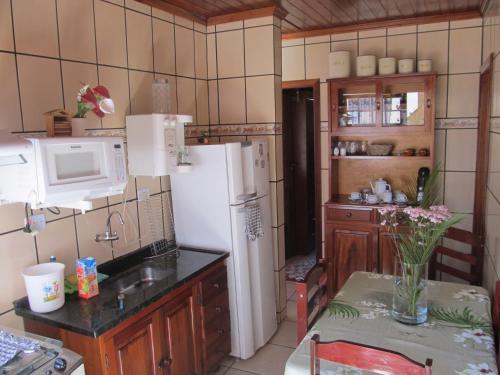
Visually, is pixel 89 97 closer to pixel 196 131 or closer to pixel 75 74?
pixel 75 74

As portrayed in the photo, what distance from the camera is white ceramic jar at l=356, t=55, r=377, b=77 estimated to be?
11.3 ft

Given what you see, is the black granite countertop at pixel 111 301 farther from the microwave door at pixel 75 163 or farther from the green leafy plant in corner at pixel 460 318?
the green leafy plant in corner at pixel 460 318

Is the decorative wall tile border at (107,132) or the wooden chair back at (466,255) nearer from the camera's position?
the decorative wall tile border at (107,132)

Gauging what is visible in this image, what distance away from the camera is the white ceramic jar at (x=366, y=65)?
3441 mm

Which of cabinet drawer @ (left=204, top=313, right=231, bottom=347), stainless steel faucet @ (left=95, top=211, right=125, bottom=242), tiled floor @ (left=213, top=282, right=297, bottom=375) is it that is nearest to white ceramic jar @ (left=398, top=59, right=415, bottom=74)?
tiled floor @ (left=213, top=282, right=297, bottom=375)

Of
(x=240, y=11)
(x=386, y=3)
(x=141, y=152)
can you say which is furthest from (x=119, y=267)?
(x=386, y=3)

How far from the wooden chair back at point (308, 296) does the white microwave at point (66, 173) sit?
0.92 m

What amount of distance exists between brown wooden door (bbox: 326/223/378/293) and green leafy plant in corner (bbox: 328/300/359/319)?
153 centimetres

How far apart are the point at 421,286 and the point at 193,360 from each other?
1.29m

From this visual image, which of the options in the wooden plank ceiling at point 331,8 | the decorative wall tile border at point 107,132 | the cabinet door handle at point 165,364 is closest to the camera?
the cabinet door handle at point 165,364

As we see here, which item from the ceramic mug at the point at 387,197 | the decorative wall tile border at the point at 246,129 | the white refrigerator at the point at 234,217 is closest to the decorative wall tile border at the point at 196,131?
the decorative wall tile border at the point at 246,129

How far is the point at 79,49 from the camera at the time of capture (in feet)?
6.93

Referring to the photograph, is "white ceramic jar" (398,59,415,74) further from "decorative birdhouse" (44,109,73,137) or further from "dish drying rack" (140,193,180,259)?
"decorative birdhouse" (44,109,73,137)

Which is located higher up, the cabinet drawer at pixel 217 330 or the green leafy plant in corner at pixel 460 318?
the green leafy plant in corner at pixel 460 318
